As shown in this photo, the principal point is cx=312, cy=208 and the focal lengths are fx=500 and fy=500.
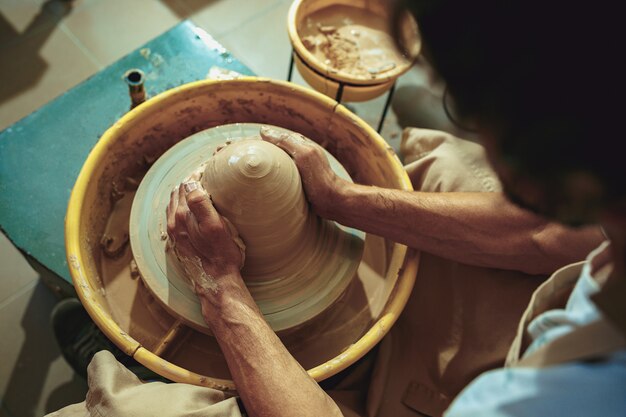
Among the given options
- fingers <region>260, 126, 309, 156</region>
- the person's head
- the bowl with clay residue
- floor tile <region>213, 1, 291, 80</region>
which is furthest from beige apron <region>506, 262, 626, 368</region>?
floor tile <region>213, 1, 291, 80</region>

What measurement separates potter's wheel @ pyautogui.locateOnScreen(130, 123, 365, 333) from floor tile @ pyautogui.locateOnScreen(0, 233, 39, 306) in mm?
968

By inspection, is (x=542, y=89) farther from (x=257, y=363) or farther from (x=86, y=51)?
(x=86, y=51)

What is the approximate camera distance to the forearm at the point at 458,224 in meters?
1.38

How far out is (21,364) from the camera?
6.45 feet

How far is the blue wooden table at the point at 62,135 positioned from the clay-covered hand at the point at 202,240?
52cm

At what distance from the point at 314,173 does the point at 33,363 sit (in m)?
1.43

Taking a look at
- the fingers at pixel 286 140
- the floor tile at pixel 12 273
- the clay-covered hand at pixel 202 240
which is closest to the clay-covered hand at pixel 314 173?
the fingers at pixel 286 140

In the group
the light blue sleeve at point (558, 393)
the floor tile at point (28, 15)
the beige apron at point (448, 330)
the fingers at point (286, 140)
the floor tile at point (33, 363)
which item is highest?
the floor tile at point (28, 15)

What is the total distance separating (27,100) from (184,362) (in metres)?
1.76

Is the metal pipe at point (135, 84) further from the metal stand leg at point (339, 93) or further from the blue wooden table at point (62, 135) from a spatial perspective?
the metal stand leg at point (339, 93)

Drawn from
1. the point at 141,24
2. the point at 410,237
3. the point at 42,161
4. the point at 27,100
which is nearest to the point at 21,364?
the point at 42,161

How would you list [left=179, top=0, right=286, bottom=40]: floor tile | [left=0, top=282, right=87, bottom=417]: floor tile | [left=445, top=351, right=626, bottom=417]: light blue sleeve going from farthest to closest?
1. [left=179, top=0, right=286, bottom=40]: floor tile
2. [left=0, top=282, right=87, bottom=417]: floor tile
3. [left=445, top=351, right=626, bottom=417]: light blue sleeve

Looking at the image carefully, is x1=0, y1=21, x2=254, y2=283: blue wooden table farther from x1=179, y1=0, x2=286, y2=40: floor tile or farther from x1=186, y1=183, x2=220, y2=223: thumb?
x1=179, y1=0, x2=286, y2=40: floor tile

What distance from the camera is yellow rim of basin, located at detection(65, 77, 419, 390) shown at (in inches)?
49.4
